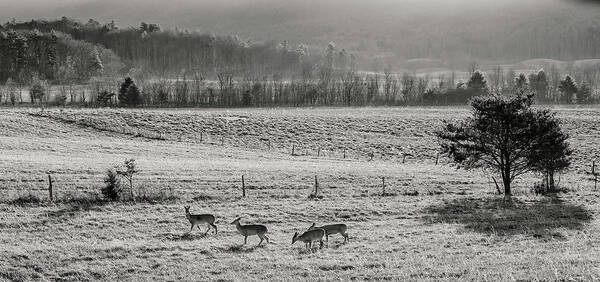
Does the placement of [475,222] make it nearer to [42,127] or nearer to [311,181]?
[311,181]

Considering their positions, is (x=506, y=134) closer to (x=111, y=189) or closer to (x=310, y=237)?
(x=310, y=237)

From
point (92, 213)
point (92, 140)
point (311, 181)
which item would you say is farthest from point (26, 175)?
point (92, 140)

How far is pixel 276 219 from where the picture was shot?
93.1ft

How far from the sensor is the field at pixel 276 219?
19.2m

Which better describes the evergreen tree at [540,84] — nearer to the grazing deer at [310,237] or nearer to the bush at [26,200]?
the grazing deer at [310,237]

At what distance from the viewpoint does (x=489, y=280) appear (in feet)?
54.2

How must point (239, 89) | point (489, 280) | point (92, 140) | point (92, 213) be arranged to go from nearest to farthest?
point (489, 280), point (92, 213), point (92, 140), point (239, 89)

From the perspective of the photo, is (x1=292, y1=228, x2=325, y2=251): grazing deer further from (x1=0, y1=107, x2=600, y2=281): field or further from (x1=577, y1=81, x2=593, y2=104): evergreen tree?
(x1=577, y1=81, x2=593, y2=104): evergreen tree

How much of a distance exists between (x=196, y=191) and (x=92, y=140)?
33105mm

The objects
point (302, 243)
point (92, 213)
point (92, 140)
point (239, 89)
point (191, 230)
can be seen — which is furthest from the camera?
point (239, 89)

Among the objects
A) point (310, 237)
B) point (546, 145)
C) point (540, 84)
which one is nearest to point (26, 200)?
point (310, 237)

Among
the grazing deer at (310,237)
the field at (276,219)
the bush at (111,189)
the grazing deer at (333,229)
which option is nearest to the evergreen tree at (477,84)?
the field at (276,219)

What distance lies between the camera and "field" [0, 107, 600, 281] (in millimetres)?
19250

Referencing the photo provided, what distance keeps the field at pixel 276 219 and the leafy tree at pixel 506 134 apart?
2.49 m
